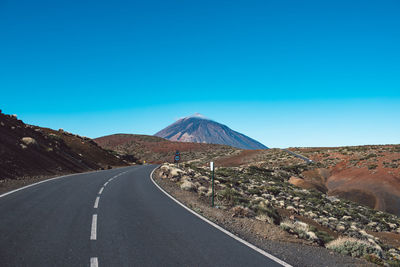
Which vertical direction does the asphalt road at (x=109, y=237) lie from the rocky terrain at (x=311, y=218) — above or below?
above

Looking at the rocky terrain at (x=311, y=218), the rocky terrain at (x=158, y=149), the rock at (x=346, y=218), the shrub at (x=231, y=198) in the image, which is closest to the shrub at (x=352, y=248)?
the rocky terrain at (x=311, y=218)

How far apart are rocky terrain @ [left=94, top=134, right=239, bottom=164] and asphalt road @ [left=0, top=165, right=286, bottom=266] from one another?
245 feet

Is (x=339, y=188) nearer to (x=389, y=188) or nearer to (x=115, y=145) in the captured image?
(x=389, y=188)

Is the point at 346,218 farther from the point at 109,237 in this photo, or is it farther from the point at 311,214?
the point at 109,237

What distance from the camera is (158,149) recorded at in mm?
107438

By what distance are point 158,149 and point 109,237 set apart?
334 feet

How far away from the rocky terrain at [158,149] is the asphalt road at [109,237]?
7477cm

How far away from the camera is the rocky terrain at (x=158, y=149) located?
93438 mm

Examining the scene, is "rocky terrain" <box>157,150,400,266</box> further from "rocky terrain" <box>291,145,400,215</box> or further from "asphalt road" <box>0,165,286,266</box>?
"rocky terrain" <box>291,145,400,215</box>

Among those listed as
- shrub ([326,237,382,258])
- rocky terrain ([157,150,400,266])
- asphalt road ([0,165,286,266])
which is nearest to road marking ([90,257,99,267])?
asphalt road ([0,165,286,266])

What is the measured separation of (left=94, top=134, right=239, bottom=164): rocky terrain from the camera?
93.4m

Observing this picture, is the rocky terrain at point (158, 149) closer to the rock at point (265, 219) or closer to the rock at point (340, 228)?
the rock at point (340, 228)

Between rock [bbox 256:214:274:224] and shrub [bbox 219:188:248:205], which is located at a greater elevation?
shrub [bbox 219:188:248:205]

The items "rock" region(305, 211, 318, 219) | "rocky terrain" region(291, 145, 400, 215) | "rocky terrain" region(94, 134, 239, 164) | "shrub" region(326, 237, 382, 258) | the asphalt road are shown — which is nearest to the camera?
the asphalt road
